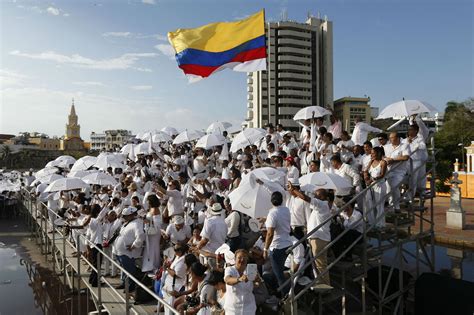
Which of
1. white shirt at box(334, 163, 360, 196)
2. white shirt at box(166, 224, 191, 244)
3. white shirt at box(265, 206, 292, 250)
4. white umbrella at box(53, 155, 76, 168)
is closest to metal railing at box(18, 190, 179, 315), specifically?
white shirt at box(166, 224, 191, 244)

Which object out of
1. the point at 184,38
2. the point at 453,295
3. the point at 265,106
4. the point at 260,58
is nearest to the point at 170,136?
the point at 184,38

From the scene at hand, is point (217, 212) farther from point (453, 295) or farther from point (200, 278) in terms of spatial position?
point (453, 295)

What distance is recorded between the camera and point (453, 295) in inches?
338

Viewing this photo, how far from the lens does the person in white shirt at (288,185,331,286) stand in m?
6.48

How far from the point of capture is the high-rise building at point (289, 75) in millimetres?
90250

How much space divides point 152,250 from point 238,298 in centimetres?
341

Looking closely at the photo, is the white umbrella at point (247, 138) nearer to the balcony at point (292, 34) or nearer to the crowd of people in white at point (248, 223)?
the crowd of people in white at point (248, 223)

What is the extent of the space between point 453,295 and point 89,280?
8.20 metres

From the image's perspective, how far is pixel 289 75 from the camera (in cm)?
9031

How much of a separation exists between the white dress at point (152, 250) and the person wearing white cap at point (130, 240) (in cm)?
16

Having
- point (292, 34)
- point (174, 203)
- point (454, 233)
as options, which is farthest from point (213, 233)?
point (292, 34)

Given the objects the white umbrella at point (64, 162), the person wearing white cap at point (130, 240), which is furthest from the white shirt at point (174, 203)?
the white umbrella at point (64, 162)

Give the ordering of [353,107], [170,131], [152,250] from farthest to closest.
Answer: [353,107]
[170,131]
[152,250]

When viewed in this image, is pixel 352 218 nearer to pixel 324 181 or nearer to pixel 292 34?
pixel 324 181
